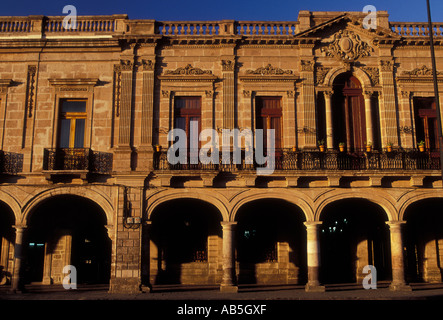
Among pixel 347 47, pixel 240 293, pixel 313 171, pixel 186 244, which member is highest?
pixel 347 47

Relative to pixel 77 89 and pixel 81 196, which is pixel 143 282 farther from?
pixel 77 89

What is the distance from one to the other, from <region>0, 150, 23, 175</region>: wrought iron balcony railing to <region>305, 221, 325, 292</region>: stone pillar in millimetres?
10476

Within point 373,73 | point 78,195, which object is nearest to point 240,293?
point 78,195

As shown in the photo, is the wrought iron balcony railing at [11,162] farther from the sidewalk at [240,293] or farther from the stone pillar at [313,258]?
the stone pillar at [313,258]

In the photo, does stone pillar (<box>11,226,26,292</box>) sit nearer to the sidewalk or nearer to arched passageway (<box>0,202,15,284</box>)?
the sidewalk

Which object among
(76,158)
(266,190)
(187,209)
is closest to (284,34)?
(266,190)

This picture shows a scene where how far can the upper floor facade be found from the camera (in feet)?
57.3

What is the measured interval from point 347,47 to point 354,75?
3.65 ft

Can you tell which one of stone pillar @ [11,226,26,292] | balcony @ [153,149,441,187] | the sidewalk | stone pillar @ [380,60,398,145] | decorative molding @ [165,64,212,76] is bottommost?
the sidewalk

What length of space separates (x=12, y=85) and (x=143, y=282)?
28.8ft

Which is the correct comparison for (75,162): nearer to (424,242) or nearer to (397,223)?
(397,223)

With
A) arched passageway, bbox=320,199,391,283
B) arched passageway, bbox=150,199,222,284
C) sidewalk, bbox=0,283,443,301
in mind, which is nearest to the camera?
sidewalk, bbox=0,283,443,301

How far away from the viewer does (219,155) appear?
17.4 metres

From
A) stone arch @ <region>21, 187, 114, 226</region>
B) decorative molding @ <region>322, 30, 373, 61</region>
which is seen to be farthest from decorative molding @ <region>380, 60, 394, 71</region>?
stone arch @ <region>21, 187, 114, 226</region>
